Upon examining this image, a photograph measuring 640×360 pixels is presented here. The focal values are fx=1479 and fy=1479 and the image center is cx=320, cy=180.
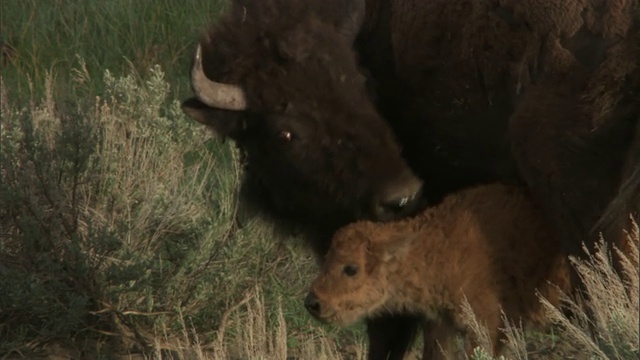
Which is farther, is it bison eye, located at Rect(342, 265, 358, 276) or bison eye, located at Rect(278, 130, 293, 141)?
bison eye, located at Rect(278, 130, 293, 141)

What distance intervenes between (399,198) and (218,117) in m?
0.90

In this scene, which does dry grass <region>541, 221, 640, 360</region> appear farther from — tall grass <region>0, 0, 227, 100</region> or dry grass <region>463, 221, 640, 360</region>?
tall grass <region>0, 0, 227, 100</region>

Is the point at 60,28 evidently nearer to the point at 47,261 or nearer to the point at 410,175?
the point at 47,261

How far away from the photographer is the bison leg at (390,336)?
7016 millimetres

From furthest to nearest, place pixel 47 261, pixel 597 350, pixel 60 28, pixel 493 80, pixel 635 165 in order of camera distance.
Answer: pixel 60 28, pixel 47 261, pixel 493 80, pixel 635 165, pixel 597 350

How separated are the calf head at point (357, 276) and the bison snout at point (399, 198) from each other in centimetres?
26

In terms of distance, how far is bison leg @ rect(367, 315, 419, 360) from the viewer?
7.02m

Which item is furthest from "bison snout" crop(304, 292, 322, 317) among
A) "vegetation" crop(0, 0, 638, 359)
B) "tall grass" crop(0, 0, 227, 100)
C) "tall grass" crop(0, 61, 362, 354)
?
"tall grass" crop(0, 0, 227, 100)

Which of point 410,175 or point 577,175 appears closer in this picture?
point 577,175

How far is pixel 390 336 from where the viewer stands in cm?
704

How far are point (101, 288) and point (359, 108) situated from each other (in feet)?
5.88

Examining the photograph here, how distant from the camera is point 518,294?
19.3ft

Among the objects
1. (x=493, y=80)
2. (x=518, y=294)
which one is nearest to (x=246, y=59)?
(x=493, y=80)

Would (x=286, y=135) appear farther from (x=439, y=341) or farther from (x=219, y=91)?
(x=439, y=341)
